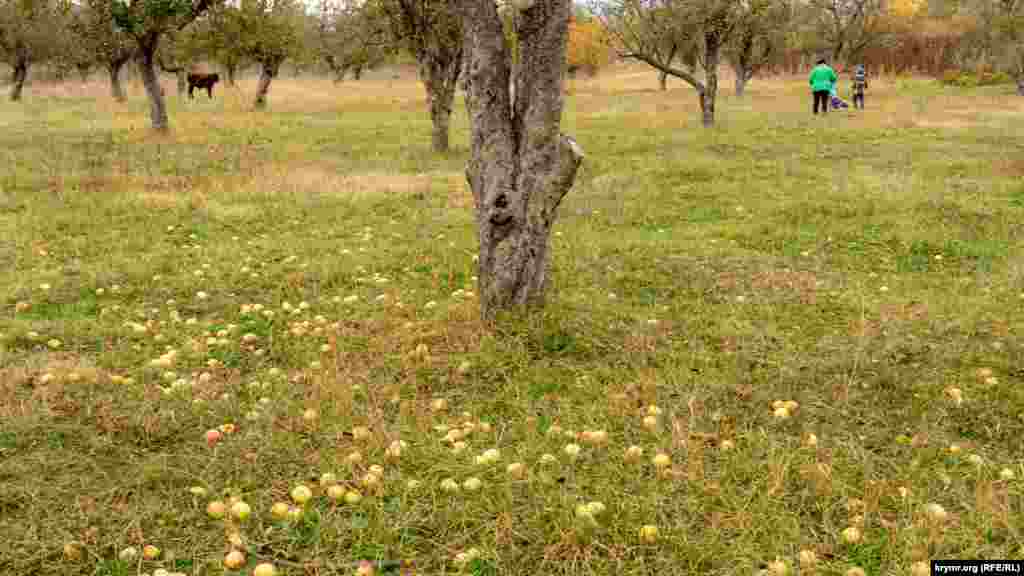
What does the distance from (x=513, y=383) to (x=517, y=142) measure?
205cm

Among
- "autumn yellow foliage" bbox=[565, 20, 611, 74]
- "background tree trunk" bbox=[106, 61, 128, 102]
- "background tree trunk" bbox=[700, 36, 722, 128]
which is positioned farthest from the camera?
"autumn yellow foliage" bbox=[565, 20, 611, 74]

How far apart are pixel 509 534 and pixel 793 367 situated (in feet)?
10.1

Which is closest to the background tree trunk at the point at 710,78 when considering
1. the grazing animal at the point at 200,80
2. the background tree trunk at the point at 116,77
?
the grazing animal at the point at 200,80

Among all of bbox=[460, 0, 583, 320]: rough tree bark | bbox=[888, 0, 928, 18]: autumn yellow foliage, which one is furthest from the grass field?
bbox=[888, 0, 928, 18]: autumn yellow foliage

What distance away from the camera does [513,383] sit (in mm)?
5578

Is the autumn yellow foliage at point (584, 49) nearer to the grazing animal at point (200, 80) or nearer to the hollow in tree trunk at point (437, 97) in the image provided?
the grazing animal at point (200, 80)

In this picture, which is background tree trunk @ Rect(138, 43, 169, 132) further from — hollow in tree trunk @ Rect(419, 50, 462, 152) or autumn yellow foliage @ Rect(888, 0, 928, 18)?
autumn yellow foliage @ Rect(888, 0, 928, 18)

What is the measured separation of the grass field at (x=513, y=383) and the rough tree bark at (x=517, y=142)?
0.64 meters

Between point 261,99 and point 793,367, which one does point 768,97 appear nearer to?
point 261,99

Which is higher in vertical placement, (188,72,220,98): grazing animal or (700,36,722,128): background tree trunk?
(188,72,220,98): grazing animal

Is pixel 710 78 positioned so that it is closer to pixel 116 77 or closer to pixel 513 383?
pixel 513 383

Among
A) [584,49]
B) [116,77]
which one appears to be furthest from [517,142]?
[584,49]

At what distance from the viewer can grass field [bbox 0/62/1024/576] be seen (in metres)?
3.82

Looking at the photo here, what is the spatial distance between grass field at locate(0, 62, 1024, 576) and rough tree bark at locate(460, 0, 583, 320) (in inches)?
25.3
